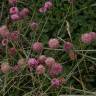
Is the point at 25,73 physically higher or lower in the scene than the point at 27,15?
Answer: lower

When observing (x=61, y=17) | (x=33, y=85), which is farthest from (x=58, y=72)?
(x=61, y=17)

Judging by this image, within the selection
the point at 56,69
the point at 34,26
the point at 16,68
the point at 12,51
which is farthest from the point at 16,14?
the point at 56,69

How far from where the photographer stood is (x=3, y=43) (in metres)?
2.44

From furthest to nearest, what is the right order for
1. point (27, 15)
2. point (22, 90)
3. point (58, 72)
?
point (27, 15) < point (22, 90) < point (58, 72)

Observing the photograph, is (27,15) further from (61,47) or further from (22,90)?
(22,90)

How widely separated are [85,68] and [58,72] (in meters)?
0.29

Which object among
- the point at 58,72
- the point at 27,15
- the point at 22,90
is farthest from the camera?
the point at 27,15

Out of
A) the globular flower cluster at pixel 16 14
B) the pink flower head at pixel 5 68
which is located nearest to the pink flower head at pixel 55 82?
the pink flower head at pixel 5 68

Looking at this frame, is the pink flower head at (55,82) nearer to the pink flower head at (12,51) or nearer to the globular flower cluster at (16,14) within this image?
the pink flower head at (12,51)

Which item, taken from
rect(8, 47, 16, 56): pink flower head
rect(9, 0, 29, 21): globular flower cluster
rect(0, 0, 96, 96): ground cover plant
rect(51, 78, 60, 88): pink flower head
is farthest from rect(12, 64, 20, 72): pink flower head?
rect(9, 0, 29, 21): globular flower cluster

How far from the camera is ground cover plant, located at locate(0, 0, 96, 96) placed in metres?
2.31

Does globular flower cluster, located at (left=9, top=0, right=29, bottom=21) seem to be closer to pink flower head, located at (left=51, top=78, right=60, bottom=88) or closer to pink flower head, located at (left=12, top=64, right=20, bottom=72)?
pink flower head, located at (left=12, top=64, right=20, bottom=72)

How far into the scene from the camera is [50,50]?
259cm

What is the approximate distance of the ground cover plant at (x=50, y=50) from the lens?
2.31 meters
